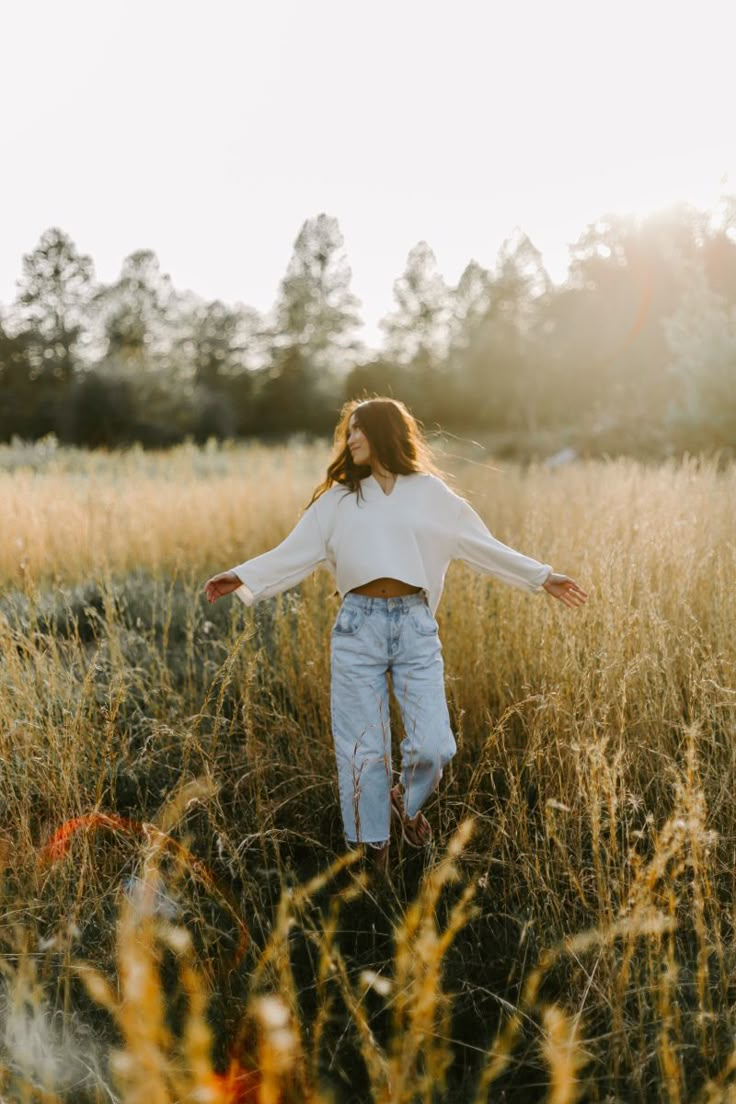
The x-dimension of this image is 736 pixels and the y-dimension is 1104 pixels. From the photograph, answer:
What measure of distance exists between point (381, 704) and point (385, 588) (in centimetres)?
39

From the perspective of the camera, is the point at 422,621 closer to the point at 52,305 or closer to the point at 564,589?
the point at 564,589

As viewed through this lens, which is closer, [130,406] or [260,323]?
[130,406]

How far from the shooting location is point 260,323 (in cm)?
4041

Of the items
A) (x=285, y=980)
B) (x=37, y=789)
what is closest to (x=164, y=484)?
(x=37, y=789)

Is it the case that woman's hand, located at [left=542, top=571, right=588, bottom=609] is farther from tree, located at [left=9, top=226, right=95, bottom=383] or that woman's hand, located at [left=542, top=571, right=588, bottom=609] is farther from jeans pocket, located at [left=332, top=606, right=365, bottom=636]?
tree, located at [left=9, top=226, right=95, bottom=383]

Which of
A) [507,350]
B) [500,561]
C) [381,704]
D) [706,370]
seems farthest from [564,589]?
[507,350]

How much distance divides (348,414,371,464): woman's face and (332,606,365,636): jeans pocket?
1.71 feet

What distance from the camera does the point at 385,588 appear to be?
9.05 ft

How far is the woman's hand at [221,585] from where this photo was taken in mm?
2707

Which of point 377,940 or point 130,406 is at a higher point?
point 130,406

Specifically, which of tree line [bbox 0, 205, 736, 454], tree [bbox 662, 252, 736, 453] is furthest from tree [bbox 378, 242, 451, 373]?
tree [bbox 662, 252, 736, 453]

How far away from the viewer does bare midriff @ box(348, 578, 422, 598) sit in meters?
2.76

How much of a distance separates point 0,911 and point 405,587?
1.57 meters

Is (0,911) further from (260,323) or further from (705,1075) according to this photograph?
(260,323)
